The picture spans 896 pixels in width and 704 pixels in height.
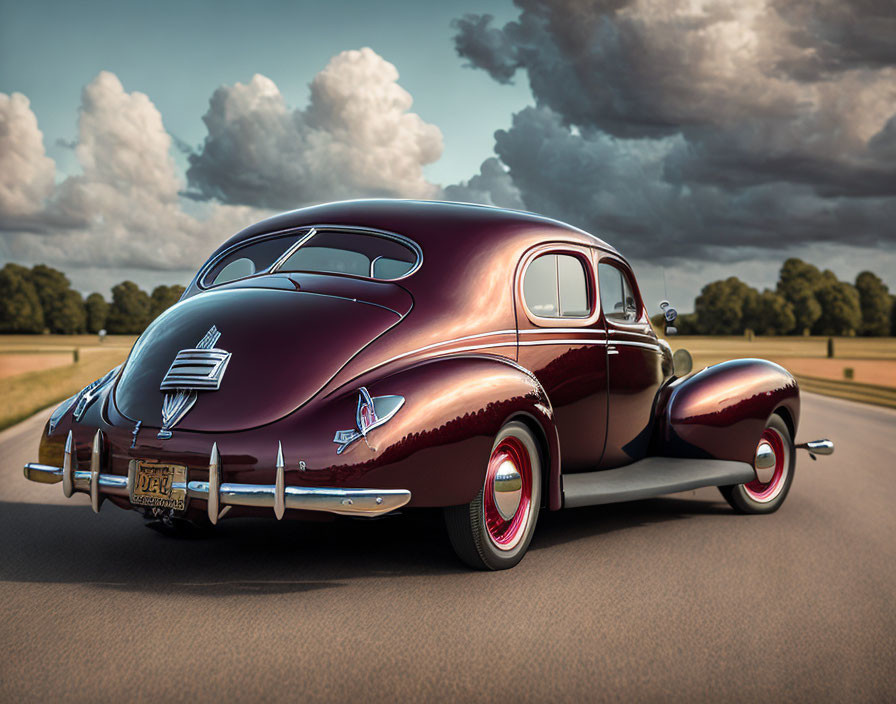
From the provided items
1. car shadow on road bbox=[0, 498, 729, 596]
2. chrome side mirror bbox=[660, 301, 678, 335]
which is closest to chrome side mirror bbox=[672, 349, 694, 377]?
chrome side mirror bbox=[660, 301, 678, 335]

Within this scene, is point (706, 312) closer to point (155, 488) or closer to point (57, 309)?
point (57, 309)

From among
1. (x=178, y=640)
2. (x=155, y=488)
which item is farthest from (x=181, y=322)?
(x=178, y=640)

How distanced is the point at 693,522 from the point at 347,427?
3.29m

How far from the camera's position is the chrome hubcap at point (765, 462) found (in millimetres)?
6762

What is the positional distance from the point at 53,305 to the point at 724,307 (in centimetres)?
9989

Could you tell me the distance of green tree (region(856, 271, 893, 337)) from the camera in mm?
139637

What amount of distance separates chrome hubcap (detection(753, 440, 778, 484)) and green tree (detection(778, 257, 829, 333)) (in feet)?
442

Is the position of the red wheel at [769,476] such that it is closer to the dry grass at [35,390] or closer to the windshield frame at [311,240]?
the windshield frame at [311,240]

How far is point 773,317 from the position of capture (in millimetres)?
130750

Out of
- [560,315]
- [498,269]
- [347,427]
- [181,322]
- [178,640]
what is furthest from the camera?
[560,315]

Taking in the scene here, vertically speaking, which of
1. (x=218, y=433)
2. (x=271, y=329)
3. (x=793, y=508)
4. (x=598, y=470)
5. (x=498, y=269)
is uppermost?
(x=498, y=269)

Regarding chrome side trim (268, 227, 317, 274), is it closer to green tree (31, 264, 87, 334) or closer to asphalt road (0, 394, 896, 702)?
asphalt road (0, 394, 896, 702)

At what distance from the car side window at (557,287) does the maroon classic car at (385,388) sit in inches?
0.6

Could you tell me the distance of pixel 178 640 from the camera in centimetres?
357
